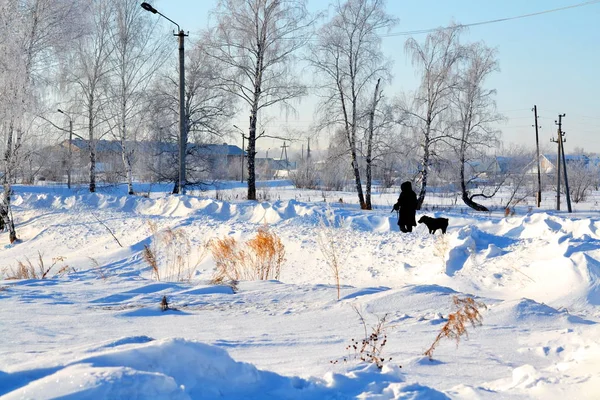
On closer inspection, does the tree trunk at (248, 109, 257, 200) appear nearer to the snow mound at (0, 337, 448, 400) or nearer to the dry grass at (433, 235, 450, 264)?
the dry grass at (433, 235, 450, 264)

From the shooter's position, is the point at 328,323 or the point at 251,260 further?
the point at 251,260

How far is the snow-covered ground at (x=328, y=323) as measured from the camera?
2.58 meters

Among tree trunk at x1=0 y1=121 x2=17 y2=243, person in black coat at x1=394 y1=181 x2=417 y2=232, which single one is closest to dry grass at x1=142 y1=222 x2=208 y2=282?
person in black coat at x1=394 y1=181 x2=417 y2=232

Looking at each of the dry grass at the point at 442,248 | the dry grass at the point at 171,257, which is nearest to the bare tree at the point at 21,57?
the dry grass at the point at 171,257

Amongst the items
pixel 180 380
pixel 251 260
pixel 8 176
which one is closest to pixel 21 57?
pixel 8 176

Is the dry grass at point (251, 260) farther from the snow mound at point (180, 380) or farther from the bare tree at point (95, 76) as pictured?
the bare tree at point (95, 76)

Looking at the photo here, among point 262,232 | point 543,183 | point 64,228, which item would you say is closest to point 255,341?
point 262,232

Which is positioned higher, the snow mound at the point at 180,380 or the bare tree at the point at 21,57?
the bare tree at the point at 21,57

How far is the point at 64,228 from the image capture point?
51.4 feet

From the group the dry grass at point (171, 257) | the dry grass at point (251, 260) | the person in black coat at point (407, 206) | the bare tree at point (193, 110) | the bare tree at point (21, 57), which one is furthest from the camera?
the bare tree at point (193, 110)

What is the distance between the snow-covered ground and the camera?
2.58 meters

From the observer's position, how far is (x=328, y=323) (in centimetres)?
479

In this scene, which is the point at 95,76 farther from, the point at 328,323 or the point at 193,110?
the point at 328,323

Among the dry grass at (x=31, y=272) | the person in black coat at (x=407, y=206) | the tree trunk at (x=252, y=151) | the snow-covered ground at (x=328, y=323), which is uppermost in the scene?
the tree trunk at (x=252, y=151)
